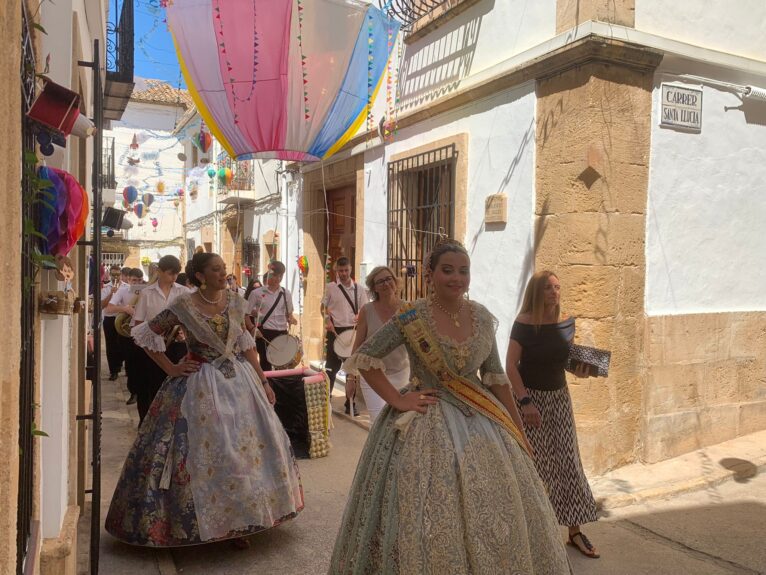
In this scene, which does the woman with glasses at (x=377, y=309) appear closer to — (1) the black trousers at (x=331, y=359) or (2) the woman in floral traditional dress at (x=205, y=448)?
(2) the woman in floral traditional dress at (x=205, y=448)

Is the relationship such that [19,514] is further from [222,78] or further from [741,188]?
[741,188]

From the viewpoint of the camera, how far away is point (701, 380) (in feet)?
19.3

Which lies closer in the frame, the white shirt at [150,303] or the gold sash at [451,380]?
the gold sash at [451,380]

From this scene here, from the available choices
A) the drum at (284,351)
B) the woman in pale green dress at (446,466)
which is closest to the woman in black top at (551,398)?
the woman in pale green dress at (446,466)

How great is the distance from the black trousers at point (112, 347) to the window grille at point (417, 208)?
4.40 m

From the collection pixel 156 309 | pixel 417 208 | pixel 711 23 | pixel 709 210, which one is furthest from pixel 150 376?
pixel 711 23

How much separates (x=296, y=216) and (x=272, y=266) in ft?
13.0

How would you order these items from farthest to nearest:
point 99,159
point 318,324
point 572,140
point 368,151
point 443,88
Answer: point 318,324
point 368,151
point 443,88
point 572,140
point 99,159

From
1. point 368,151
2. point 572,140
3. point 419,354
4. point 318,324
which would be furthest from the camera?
point 318,324

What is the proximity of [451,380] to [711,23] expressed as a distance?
4660 mm

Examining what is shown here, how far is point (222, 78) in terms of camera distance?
619 cm

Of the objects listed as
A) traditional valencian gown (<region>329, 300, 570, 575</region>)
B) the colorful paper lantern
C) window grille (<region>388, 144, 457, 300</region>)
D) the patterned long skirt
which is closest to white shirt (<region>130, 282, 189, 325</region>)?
window grille (<region>388, 144, 457, 300</region>)

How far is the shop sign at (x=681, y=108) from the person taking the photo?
5.59m

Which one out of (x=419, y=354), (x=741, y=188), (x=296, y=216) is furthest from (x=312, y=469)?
(x=296, y=216)
